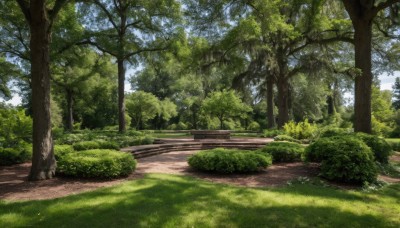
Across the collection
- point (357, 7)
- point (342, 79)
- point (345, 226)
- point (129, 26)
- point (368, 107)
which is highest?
point (129, 26)

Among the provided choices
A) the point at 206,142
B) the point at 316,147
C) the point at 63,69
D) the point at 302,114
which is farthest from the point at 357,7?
the point at 302,114

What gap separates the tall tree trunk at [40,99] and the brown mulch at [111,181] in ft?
1.31

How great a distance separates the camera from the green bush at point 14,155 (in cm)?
1008

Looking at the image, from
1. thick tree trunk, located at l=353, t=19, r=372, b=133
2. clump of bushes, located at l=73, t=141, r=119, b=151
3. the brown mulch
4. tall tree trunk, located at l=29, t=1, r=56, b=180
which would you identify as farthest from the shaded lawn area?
thick tree trunk, located at l=353, t=19, r=372, b=133

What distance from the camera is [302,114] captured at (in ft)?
123

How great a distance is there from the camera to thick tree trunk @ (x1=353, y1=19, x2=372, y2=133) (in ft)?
39.5

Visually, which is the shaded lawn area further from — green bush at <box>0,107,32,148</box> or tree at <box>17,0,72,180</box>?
green bush at <box>0,107,32,148</box>

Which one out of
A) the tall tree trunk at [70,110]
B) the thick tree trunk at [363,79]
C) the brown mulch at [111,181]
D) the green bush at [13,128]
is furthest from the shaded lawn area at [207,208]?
the tall tree trunk at [70,110]

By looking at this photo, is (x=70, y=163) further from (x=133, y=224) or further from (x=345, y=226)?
(x=345, y=226)

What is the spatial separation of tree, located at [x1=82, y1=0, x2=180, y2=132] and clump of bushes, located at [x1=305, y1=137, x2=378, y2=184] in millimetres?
12782

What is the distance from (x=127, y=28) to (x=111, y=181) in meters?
14.4

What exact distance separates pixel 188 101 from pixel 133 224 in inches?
1366

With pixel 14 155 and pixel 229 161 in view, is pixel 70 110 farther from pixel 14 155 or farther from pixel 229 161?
pixel 229 161

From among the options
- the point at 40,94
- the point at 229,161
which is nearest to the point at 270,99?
the point at 229,161
